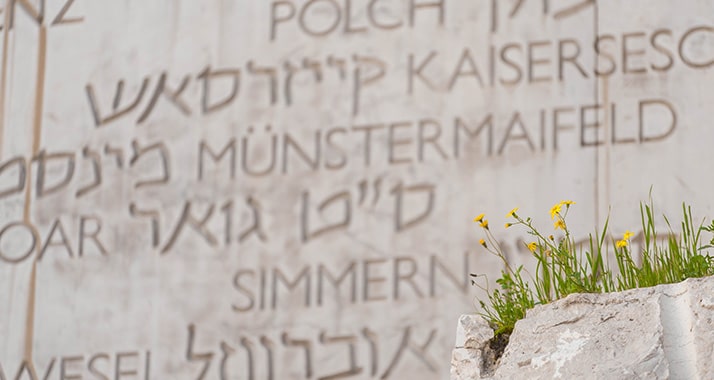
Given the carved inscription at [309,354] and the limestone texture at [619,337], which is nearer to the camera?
the limestone texture at [619,337]

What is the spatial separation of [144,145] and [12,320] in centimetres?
119

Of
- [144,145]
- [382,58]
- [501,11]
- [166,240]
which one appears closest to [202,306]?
[166,240]

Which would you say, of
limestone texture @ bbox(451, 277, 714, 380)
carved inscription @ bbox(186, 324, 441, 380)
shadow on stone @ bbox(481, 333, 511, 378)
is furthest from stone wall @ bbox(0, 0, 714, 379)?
limestone texture @ bbox(451, 277, 714, 380)

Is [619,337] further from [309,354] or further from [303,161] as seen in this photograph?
[303,161]

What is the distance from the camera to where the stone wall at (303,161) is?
8.09 metres

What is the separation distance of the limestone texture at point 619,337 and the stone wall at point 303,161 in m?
3.89

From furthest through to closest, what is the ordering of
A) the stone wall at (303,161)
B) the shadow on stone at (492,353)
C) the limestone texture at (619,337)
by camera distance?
the stone wall at (303,161) < the shadow on stone at (492,353) < the limestone texture at (619,337)

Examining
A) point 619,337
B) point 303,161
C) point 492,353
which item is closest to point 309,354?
point 303,161

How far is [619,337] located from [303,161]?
4.88 m

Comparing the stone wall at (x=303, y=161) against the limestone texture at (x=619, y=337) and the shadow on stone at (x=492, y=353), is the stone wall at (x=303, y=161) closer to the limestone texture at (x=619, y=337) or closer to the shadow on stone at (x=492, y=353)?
the shadow on stone at (x=492, y=353)

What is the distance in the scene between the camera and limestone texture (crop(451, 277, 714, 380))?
3.74 metres

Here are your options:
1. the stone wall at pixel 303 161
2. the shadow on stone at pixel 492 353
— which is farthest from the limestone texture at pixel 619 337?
the stone wall at pixel 303 161

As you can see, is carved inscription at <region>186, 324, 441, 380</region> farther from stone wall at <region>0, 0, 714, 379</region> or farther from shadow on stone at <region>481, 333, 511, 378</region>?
shadow on stone at <region>481, 333, 511, 378</region>

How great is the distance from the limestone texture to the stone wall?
389 centimetres
